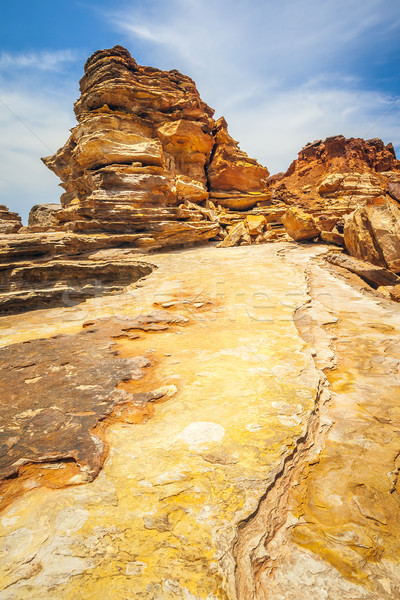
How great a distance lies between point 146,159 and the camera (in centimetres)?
1302

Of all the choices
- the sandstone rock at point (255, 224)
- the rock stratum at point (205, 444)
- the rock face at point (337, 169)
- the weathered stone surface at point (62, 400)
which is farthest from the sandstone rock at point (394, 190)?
the weathered stone surface at point (62, 400)

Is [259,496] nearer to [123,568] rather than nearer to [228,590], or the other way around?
[228,590]

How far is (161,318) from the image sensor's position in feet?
13.0

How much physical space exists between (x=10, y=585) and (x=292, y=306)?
13.1 feet

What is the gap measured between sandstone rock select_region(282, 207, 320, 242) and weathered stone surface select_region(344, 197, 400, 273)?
6.97ft

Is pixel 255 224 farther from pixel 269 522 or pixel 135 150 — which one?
pixel 269 522

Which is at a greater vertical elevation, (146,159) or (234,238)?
(146,159)

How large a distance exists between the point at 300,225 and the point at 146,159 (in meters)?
7.46

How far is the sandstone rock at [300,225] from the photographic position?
1097 cm

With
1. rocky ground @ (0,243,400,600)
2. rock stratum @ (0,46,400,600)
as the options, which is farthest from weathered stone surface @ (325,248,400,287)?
rocky ground @ (0,243,400,600)

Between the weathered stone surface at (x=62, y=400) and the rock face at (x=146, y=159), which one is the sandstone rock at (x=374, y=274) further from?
the rock face at (x=146, y=159)

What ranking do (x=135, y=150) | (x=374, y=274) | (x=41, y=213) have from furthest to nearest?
(x=41, y=213)
(x=135, y=150)
(x=374, y=274)

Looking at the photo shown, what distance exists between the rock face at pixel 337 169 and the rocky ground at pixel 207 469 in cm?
2221

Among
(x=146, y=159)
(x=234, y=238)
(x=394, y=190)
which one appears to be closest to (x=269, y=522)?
(x=234, y=238)
